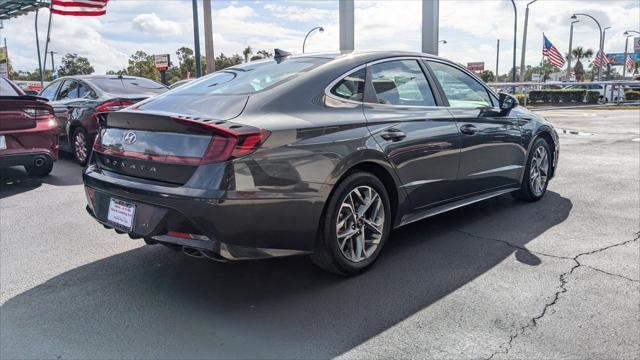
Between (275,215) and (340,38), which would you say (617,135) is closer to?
(340,38)

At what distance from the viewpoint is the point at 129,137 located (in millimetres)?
3479

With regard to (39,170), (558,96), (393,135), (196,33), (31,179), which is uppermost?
(196,33)

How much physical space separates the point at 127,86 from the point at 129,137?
5638 millimetres

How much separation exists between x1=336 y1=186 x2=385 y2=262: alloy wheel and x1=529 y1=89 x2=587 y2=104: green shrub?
38.1m

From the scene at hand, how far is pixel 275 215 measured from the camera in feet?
10.3

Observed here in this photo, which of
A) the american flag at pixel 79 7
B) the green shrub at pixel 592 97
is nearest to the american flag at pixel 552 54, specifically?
the green shrub at pixel 592 97

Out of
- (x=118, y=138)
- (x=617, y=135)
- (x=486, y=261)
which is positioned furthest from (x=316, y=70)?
(x=617, y=135)

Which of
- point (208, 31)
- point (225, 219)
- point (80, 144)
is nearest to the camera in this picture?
point (225, 219)

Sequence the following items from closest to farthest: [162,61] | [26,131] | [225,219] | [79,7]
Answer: [225,219] < [26,131] < [79,7] < [162,61]

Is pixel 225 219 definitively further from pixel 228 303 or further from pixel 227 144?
pixel 228 303

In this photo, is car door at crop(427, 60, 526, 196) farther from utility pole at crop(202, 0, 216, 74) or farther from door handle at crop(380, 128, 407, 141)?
utility pole at crop(202, 0, 216, 74)

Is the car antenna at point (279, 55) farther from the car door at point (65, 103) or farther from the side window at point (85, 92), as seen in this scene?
the car door at point (65, 103)

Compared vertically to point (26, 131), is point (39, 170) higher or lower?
lower

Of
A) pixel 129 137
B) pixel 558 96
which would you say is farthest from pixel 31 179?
pixel 558 96
